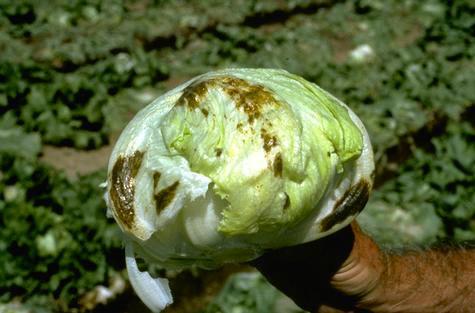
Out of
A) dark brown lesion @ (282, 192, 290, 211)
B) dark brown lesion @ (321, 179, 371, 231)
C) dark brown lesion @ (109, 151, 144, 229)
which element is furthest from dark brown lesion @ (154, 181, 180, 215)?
dark brown lesion @ (321, 179, 371, 231)

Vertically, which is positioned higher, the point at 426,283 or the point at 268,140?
the point at 268,140

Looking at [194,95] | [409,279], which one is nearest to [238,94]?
[194,95]

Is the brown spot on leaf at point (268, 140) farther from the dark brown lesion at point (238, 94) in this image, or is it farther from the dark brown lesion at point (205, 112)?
the dark brown lesion at point (205, 112)

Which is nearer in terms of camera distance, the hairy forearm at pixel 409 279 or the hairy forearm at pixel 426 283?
the hairy forearm at pixel 409 279

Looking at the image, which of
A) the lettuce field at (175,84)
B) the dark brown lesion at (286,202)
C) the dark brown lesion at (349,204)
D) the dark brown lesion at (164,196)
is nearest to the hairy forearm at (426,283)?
the dark brown lesion at (349,204)

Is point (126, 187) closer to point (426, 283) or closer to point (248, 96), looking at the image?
point (248, 96)

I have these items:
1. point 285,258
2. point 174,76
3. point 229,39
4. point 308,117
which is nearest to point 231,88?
point 308,117
